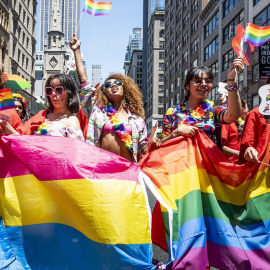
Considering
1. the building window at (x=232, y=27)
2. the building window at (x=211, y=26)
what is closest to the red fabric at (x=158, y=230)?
the building window at (x=232, y=27)

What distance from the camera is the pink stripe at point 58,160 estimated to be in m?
3.29

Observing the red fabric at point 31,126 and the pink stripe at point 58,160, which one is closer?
the pink stripe at point 58,160

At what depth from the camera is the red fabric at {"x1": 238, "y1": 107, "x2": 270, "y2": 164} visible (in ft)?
11.6

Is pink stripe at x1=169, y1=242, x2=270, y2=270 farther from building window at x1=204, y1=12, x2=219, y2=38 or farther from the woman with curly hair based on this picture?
building window at x1=204, y1=12, x2=219, y2=38

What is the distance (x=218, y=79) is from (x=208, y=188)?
31930 millimetres

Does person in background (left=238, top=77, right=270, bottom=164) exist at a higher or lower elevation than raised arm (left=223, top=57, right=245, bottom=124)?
lower

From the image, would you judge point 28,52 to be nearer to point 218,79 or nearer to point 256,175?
point 218,79

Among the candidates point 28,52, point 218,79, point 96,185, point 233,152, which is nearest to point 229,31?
point 218,79

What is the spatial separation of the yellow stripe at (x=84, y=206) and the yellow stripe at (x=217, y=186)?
457mm

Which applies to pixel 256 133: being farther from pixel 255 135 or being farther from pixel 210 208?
pixel 210 208

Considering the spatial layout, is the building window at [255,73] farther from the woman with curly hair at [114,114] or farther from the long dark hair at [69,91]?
the long dark hair at [69,91]

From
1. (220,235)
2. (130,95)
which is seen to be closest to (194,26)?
(130,95)

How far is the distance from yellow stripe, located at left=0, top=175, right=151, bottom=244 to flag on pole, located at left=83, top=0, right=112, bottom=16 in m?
2.47

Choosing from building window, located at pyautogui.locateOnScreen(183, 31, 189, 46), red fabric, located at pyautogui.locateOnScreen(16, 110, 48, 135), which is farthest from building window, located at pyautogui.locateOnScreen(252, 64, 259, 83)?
building window, located at pyautogui.locateOnScreen(183, 31, 189, 46)
